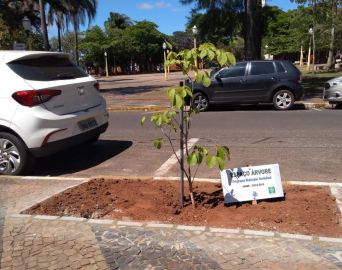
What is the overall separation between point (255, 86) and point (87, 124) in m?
8.16

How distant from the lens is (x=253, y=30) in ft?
67.4

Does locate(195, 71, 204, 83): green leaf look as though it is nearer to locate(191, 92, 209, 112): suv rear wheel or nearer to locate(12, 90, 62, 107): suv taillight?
locate(12, 90, 62, 107): suv taillight

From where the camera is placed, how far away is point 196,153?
461cm

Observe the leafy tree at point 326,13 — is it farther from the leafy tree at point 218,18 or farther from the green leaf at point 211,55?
the green leaf at point 211,55

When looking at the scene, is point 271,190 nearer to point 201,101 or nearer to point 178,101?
point 178,101

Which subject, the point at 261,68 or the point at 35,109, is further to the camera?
the point at 261,68

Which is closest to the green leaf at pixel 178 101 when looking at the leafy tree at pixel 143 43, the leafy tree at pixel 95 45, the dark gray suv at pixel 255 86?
the dark gray suv at pixel 255 86

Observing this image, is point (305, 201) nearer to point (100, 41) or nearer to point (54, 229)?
point (54, 229)

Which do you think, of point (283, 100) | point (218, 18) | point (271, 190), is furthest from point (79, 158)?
point (218, 18)

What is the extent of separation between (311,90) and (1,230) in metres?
16.9

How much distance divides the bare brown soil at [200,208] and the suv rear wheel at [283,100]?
30.1 feet

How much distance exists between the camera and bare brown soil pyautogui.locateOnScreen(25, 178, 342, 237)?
444 centimetres

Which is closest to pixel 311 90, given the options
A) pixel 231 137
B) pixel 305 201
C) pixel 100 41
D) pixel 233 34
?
pixel 233 34

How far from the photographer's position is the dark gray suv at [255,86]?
14.3m
